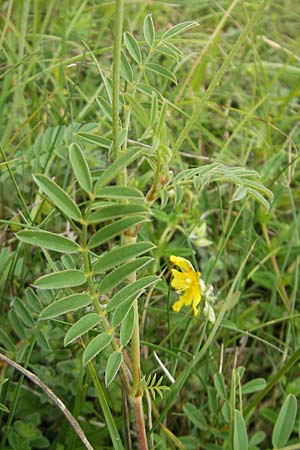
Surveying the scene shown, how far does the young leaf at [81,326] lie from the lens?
744mm

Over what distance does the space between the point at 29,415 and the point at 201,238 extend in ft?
1.73

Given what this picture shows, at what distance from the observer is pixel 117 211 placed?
69 cm

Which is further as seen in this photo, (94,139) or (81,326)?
(94,139)

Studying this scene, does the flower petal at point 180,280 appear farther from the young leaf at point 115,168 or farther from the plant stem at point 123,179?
the young leaf at point 115,168

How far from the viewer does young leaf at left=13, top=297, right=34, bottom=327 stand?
106 centimetres

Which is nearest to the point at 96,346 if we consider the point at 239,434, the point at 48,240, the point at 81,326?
the point at 81,326

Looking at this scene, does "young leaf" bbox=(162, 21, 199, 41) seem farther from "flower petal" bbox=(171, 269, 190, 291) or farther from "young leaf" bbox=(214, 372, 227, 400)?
"young leaf" bbox=(214, 372, 227, 400)

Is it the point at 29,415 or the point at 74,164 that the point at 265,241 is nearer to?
the point at 29,415

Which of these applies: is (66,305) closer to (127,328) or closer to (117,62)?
(127,328)

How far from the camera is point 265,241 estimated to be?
60.4 inches

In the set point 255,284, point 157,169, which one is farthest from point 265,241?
point 157,169

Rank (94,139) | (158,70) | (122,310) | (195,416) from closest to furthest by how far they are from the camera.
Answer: (122,310)
(94,139)
(158,70)
(195,416)

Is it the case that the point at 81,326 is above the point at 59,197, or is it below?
below

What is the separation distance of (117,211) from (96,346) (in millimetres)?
176
